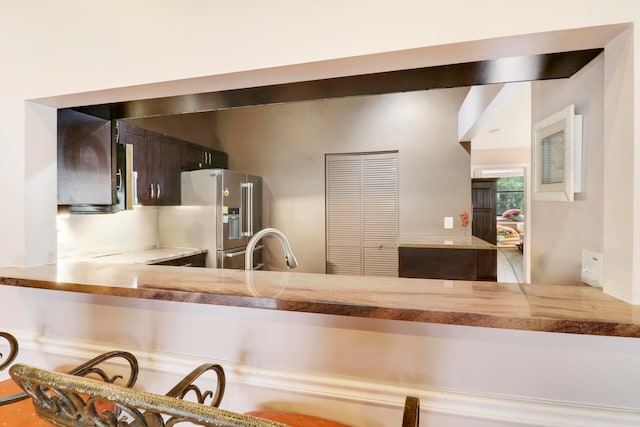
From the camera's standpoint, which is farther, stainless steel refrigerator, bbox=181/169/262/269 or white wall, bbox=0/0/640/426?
stainless steel refrigerator, bbox=181/169/262/269

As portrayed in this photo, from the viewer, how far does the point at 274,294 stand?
941mm

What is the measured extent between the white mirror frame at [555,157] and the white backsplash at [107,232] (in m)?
3.35

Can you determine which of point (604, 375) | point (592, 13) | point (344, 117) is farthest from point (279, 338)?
point (344, 117)

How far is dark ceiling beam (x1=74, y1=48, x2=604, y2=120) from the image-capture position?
0.97 m

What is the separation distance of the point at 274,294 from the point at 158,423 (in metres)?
0.41

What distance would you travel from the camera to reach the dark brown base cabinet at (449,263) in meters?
3.09

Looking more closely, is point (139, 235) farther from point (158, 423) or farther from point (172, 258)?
point (158, 423)

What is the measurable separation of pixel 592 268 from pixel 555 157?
395 mm

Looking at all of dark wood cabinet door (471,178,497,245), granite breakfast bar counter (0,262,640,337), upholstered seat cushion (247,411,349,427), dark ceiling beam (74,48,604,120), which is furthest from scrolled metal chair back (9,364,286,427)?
dark wood cabinet door (471,178,497,245)

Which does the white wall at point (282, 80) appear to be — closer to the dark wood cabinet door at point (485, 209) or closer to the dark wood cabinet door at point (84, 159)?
the dark wood cabinet door at point (84, 159)

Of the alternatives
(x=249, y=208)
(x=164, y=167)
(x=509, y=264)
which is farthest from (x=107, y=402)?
(x=509, y=264)


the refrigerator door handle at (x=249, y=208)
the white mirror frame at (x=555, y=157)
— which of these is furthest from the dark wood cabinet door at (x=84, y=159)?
the refrigerator door handle at (x=249, y=208)

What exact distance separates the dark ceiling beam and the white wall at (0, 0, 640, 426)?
7 centimetres

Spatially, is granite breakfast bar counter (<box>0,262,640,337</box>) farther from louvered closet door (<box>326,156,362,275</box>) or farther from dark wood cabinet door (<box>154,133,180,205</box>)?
louvered closet door (<box>326,156,362,275</box>)
